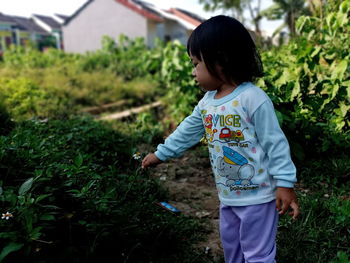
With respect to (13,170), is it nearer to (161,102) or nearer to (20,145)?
(20,145)

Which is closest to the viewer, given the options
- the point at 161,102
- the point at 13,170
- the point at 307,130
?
the point at 13,170

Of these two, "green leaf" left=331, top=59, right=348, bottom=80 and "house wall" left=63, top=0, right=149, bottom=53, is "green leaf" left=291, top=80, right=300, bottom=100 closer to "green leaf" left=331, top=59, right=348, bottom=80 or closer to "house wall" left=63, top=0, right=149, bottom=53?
"green leaf" left=331, top=59, right=348, bottom=80

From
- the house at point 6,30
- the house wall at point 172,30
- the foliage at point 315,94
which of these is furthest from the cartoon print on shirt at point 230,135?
the house at point 6,30

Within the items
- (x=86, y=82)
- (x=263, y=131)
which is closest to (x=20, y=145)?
(x=263, y=131)

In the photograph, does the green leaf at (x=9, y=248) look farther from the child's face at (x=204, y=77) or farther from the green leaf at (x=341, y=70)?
the green leaf at (x=341, y=70)

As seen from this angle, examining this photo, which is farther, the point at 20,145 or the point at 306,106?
the point at 306,106

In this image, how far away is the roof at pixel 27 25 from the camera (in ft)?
119

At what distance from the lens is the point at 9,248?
1.37m

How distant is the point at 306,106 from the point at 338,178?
27.6 inches

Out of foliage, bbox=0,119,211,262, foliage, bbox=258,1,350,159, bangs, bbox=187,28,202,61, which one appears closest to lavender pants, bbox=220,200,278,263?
foliage, bbox=0,119,211,262

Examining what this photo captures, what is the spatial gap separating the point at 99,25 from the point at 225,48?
77.6 ft

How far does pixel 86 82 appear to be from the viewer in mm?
8766

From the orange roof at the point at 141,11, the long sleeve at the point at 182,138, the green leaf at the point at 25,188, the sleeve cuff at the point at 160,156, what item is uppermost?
the orange roof at the point at 141,11

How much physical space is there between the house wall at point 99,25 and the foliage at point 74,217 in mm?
19815
